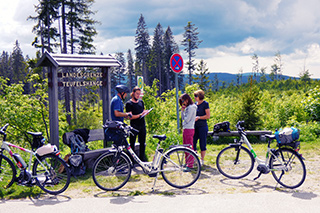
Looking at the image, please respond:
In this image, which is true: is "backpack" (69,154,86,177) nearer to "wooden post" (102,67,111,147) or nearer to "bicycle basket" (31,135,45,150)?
"bicycle basket" (31,135,45,150)

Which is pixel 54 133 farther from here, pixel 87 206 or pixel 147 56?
pixel 147 56

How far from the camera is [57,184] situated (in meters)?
5.47

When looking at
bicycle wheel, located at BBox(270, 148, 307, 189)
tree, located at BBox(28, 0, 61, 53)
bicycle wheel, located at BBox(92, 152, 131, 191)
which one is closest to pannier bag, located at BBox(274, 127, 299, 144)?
bicycle wheel, located at BBox(270, 148, 307, 189)

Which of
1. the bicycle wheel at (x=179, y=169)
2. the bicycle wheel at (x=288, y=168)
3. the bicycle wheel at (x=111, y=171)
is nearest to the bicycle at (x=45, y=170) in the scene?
the bicycle wheel at (x=111, y=171)

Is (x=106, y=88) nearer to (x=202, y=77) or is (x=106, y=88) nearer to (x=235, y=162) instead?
(x=235, y=162)

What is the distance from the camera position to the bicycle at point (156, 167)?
5.56m

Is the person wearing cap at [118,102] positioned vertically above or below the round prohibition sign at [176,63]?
below

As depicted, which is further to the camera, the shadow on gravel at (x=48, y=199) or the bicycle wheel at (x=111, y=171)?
the bicycle wheel at (x=111, y=171)

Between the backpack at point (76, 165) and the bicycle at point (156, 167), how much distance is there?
113 cm

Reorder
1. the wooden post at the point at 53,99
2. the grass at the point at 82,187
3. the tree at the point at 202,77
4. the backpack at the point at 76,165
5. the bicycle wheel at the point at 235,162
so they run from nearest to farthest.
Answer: the grass at the point at 82,187
the bicycle wheel at the point at 235,162
the backpack at the point at 76,165
the wooden post at the point at 53,99
the tree at the point at 202,77

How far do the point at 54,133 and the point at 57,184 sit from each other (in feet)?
7.78

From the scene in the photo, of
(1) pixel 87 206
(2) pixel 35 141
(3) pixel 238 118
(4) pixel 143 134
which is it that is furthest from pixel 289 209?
(3) pixel 238 118

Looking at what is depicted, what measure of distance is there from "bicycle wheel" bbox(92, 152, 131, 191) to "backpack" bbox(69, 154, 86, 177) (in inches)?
44.3

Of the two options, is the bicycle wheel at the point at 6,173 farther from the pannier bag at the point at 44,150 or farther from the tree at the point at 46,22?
the tree at the point at 46,22
